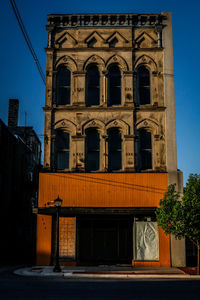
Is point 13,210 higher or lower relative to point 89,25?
lower

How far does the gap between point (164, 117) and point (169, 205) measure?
18.8 ft

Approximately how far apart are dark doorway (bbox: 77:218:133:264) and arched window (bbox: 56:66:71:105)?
7.39 m

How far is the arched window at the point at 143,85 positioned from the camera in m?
22.2

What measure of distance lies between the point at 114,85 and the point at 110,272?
11099mm

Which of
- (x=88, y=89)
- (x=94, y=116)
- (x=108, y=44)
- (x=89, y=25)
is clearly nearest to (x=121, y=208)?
(x=94, y=116)

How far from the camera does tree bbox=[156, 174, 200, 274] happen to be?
57.3 feet

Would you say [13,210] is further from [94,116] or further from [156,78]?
[156,78]

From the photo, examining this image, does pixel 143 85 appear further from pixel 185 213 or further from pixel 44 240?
pixel 44 240

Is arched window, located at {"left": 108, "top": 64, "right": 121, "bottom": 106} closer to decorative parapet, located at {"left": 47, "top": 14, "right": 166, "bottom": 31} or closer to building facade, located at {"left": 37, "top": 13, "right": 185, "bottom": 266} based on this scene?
building facade, located at {"left": 37, "top": 13, "right": 185, "bottom": 266}

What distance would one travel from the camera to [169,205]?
18547 mm

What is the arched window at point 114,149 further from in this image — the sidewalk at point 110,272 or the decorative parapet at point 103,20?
the decorative parapet at point 103,20

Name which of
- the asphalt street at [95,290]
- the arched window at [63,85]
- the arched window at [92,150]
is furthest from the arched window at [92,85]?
the asphalt street at [95,290]

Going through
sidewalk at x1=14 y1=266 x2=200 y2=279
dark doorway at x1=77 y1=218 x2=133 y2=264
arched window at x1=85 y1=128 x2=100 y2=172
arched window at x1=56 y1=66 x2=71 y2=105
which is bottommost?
sidewalk at x1=14 y1=266 x2=200 y2=279

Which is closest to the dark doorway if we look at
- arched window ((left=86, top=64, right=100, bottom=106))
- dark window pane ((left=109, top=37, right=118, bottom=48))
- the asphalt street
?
the asphalt street
